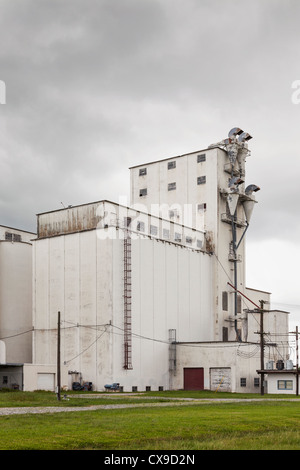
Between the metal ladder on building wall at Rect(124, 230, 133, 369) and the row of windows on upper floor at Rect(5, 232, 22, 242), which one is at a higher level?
the row of windows on upper floor at Rect(5, 232, 22, 242)

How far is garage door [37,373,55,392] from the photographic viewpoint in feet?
195

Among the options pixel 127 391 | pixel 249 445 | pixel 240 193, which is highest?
pixel 240 193

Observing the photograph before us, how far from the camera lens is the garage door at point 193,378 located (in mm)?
66875

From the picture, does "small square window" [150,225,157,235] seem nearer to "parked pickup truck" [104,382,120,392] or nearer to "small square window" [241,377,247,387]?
"parked pickup truck" [104,382,120,392]

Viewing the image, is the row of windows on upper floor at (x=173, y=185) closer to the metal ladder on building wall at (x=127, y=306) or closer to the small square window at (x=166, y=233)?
the small square window at (x=166, y=233)

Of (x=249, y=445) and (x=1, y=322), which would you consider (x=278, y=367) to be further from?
(x=249, y=445)

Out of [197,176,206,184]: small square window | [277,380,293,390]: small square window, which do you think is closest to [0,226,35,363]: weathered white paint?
[197,176,206,184]: small square window

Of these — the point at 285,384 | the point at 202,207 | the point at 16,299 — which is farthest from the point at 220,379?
the point at 16,299

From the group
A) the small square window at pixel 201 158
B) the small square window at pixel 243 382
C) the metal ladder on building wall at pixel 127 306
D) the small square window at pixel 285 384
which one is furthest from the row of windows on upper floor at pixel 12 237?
the small square window at pixel 285 384

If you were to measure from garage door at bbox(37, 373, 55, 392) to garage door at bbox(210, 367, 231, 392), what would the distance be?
51.2 ft
